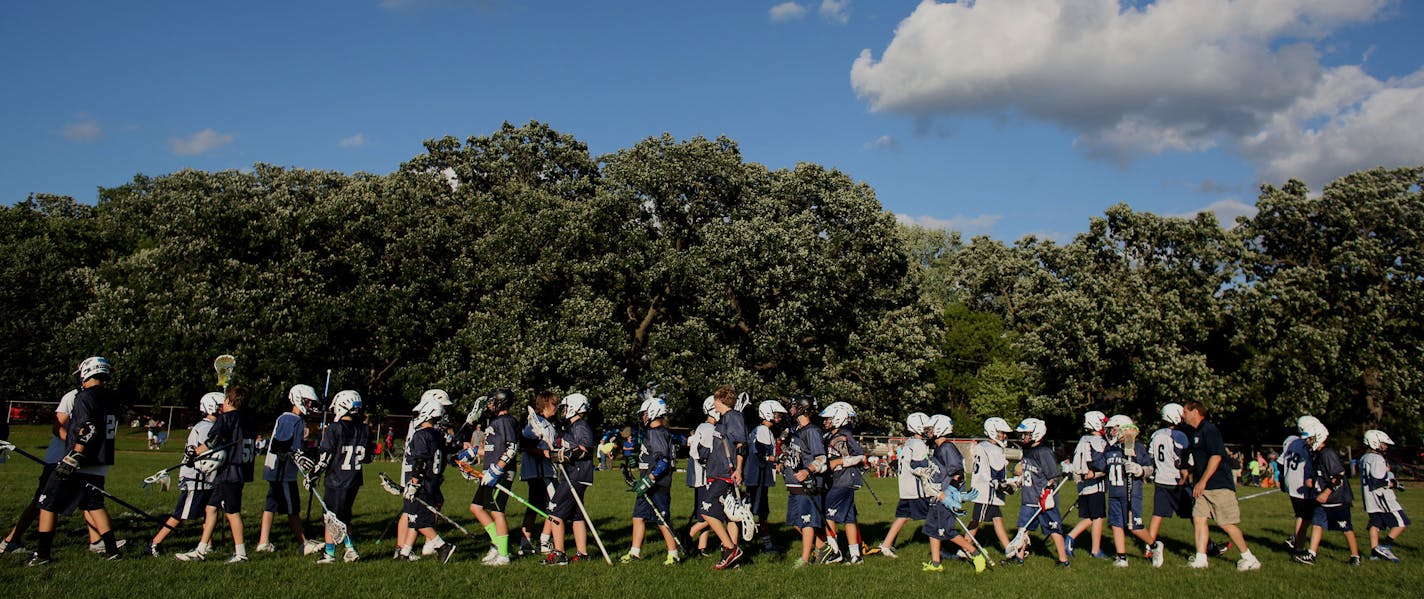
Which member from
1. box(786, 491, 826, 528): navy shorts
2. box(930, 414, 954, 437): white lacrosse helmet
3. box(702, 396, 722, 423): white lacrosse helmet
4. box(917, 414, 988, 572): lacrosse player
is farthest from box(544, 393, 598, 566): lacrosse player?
box(930, 414, 954, 437): white lacrosse helmet

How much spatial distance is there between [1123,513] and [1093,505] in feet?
1.31

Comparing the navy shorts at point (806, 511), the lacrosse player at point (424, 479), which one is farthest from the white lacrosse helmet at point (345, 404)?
the navy shorts at point (806, 511)

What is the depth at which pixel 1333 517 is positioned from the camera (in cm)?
1364

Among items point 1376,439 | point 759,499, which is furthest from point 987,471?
point 1376,439

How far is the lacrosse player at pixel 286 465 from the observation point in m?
11.7

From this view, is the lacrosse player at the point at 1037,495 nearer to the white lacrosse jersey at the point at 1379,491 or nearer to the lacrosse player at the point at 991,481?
the lacrosse player at the point at 991,481

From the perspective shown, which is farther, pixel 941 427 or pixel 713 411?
pixel 941 427

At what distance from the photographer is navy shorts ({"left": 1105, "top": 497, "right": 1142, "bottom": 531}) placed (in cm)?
1308

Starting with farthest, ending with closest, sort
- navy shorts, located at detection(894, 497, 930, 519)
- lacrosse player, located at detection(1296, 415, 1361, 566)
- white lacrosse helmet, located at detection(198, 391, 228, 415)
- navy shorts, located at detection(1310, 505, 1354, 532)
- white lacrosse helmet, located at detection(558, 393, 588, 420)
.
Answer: navy shorts, located at detection(1310, 505, 1354, 532) → lacrosse player, located at detection(1296, 415, 1361, 566) → white lacrosse helmet, located at detection(198, 391, 228, 415) → navy shorts, located at detection(894, 497, 930, 519) → white lacrosse helmet, located at detection(558, 393, 588, 420)

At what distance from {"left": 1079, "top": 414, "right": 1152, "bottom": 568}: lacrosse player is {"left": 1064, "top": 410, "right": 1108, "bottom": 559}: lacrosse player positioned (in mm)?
96

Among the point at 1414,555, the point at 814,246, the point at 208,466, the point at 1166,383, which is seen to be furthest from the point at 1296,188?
the point at 208,466

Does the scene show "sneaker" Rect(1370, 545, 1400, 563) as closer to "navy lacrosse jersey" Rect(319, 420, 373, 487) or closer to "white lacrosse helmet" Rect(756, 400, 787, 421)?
"white lacrosse helmet" Rect(756, 400, 787, 421)

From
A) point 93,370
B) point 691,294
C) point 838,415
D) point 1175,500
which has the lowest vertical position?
point 1175,500

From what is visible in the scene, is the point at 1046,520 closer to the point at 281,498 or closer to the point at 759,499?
the point at 759,499
